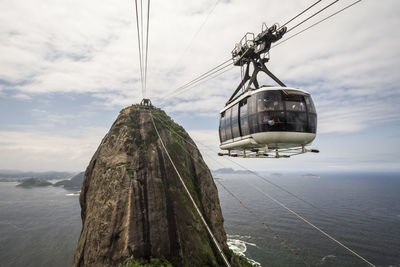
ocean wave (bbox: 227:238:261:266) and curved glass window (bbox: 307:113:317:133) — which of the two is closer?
curved glass window (bbox: 307:113:317:133)

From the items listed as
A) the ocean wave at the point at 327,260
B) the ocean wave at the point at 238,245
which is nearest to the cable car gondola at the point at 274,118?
the ocean wave at the point at 238,245

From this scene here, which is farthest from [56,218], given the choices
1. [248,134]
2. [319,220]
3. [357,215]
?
[357,215]

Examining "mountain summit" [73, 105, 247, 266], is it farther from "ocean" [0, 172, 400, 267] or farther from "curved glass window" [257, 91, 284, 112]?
"ocean" [0, 172, 400, 267]

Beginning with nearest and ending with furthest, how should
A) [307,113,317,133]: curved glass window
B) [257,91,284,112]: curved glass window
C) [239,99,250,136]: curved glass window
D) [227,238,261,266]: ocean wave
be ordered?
[257,91,284,112]: curved glass window → [307,113,317,133]: curved glass window → [239,99,250,136]: curved glass window → [227,238,261,266]: ocean wave

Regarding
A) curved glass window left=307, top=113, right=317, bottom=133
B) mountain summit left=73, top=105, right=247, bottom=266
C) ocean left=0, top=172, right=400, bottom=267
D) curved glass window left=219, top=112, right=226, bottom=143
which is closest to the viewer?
curved glass window left=307, top=113, right=317, bottom=133

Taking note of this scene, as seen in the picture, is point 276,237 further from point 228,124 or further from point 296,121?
point 296,121

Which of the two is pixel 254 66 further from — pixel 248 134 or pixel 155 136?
pixel 155 136

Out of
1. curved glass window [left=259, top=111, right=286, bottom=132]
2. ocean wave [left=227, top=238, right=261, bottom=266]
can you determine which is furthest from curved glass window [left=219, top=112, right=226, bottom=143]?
ocean wave [left=227, top=238, right=261, bottom=266]
